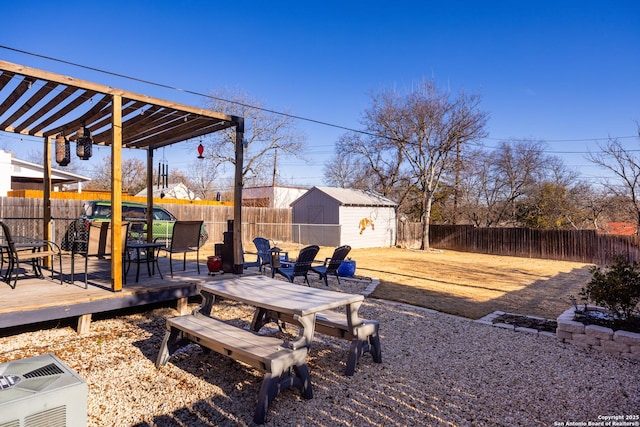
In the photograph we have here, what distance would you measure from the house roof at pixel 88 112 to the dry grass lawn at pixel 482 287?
4.54 metres

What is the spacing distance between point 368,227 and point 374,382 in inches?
692

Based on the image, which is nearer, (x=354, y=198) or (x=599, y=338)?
(x=599, y=338)

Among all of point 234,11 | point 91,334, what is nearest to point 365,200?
point 234,11

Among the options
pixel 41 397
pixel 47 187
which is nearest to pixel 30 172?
pixel 47 187

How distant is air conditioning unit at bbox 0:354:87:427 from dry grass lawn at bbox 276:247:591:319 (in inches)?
212

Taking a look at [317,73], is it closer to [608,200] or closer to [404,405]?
[608,200]

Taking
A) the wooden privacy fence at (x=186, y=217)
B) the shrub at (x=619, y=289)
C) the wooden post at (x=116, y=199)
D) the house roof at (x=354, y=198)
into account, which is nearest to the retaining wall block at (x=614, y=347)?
the shrub at (x=619, y=289)

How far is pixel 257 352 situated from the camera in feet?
8.96

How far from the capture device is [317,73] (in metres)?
19.5

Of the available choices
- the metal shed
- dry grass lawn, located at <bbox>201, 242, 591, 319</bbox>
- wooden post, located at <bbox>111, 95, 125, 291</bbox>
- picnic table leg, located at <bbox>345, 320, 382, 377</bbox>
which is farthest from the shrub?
the metal shed

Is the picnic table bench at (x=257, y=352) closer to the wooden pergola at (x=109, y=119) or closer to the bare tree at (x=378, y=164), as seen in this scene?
the wooden pergola at (x=109, y=119)

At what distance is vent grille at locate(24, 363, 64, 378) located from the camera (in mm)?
1839

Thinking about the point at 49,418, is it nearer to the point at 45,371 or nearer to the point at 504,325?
the point at 45,371

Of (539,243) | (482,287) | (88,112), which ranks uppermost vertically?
(88,112)
